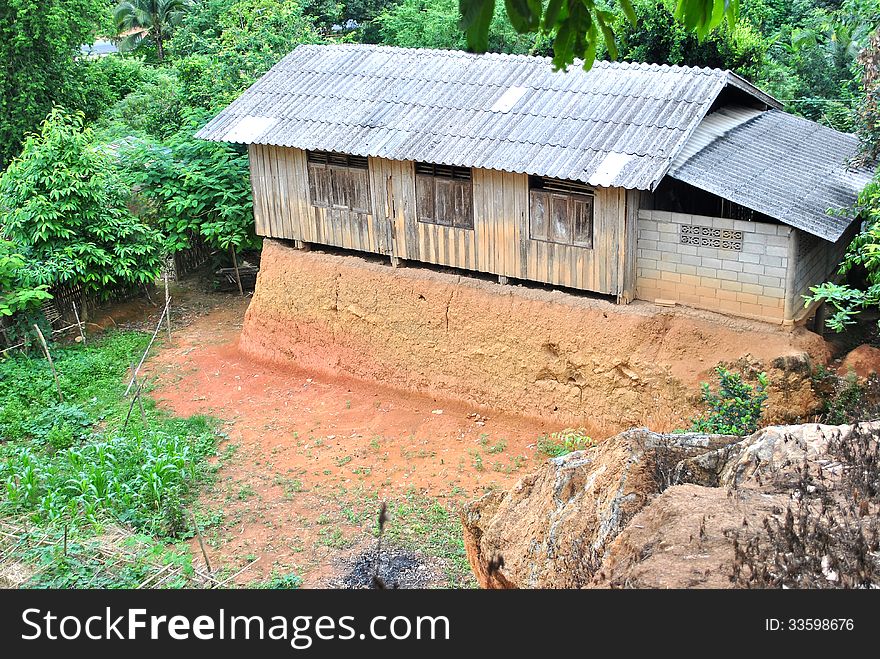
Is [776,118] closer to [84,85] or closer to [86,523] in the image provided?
[86,523]

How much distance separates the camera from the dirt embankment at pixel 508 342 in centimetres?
1079

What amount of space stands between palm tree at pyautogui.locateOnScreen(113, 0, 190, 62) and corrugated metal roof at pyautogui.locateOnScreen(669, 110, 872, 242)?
68.6 feet

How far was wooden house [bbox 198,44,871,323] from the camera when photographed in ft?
34.6

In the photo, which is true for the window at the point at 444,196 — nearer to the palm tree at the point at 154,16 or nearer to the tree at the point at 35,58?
the tree at the point at 35,58

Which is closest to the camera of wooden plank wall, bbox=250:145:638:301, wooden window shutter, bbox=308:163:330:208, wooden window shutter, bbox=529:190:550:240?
wooden plank wall, bbox=250:145:638:301

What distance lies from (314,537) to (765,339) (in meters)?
5.34

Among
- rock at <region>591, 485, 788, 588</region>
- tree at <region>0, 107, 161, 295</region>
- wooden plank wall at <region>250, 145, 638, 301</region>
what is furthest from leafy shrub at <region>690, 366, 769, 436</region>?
tree at <region>0, 107, 161, 295</region>

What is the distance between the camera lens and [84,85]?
2177cm

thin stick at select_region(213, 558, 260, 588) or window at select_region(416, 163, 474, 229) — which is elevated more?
window at select_region(416, 163, 474, 229)

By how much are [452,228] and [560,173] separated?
2.01m

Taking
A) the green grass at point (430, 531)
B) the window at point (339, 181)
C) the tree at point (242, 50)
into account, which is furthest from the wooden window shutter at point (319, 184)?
the green grass at point (430, 531)

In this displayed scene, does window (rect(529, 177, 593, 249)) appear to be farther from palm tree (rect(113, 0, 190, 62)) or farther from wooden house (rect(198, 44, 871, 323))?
palm tree (rect(113, 0, 190, 62))

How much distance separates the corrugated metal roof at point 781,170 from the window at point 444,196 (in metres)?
2.76

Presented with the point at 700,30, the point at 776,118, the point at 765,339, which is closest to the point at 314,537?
the point at 765,339
